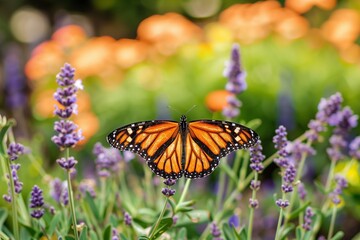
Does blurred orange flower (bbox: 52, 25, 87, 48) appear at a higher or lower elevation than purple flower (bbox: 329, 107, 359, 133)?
lower

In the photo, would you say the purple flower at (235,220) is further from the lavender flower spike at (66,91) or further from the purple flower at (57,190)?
the lavender flower spike at (66,91)

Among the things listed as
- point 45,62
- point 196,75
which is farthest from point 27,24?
point 196,75

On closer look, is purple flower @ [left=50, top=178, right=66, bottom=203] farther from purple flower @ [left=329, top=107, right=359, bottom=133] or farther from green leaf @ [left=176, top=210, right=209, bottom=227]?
purple flower @ [left=329, top=107, right=359, bottom=133]

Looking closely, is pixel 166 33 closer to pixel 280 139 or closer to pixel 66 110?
pixel 280 139

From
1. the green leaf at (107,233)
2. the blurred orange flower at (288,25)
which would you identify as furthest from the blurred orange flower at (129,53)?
the green leaf at (107,233)

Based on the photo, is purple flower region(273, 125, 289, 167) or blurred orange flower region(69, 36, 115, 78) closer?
purple flower region(273, 125, 289, 167)

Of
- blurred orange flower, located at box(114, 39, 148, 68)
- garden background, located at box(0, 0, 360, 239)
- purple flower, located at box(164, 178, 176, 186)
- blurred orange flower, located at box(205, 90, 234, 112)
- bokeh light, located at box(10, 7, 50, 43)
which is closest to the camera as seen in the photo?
purple flower, located at box(164, 178, 176, 186)

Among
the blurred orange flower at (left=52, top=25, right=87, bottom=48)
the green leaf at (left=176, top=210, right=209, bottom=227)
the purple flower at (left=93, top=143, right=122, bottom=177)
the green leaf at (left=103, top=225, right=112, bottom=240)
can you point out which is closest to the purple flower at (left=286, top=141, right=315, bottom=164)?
the green leaf at (left=176, top=210, right=209, bottom=227)
